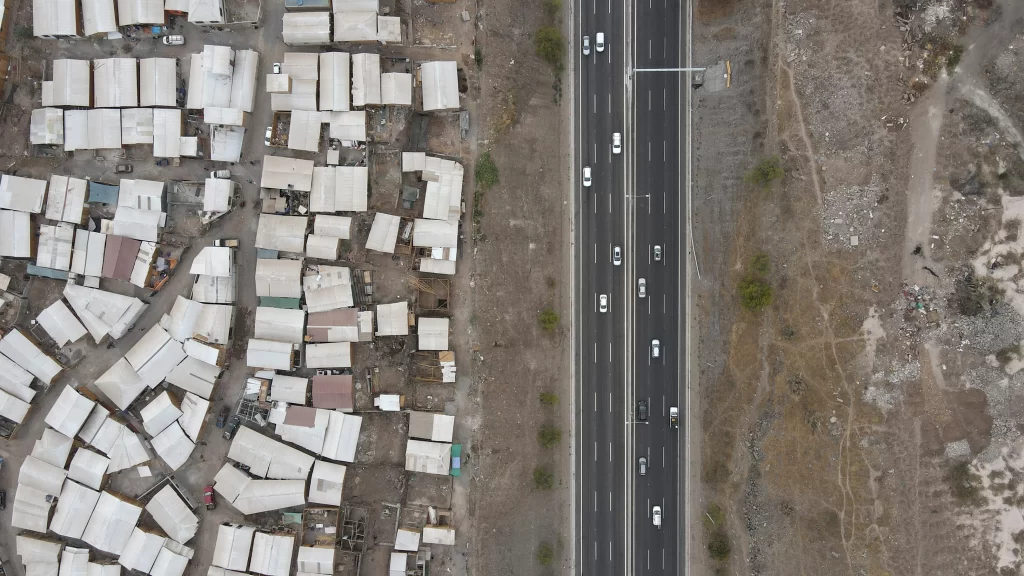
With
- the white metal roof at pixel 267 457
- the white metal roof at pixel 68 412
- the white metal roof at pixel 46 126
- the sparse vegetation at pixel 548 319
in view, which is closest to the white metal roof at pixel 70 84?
the white metal roof at pixel 46 126

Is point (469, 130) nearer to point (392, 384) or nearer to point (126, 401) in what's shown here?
→ point (392, 384)

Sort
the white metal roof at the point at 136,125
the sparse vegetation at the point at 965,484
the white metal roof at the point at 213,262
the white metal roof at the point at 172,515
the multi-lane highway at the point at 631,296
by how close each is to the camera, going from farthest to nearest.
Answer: the multi-lane highway at the point at 631,296 → the white metal roof at the point at 136,125 → the white metal roof at the point at 172,515 → the white metal roof at the point at 213,262 → the sparse vegetation at the point at 965,484

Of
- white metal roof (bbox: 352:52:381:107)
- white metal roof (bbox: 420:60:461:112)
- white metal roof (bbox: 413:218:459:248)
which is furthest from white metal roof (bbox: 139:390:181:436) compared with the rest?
white metal roof (bbox: 420:60:461:112)

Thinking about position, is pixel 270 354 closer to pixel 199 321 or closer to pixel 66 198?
pixel 199 321

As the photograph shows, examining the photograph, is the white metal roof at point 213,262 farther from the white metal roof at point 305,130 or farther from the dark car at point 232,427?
the dark car at point 232,427

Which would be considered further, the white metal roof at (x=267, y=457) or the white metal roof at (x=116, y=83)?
the white metal roof at (x=116, y=83)

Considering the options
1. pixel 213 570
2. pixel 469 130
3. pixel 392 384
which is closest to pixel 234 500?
pixel 213 570

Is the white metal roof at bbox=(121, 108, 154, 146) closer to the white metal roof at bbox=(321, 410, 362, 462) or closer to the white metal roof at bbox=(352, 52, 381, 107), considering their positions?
the white metal roof at bbox=(352, 52, 381, 107)
